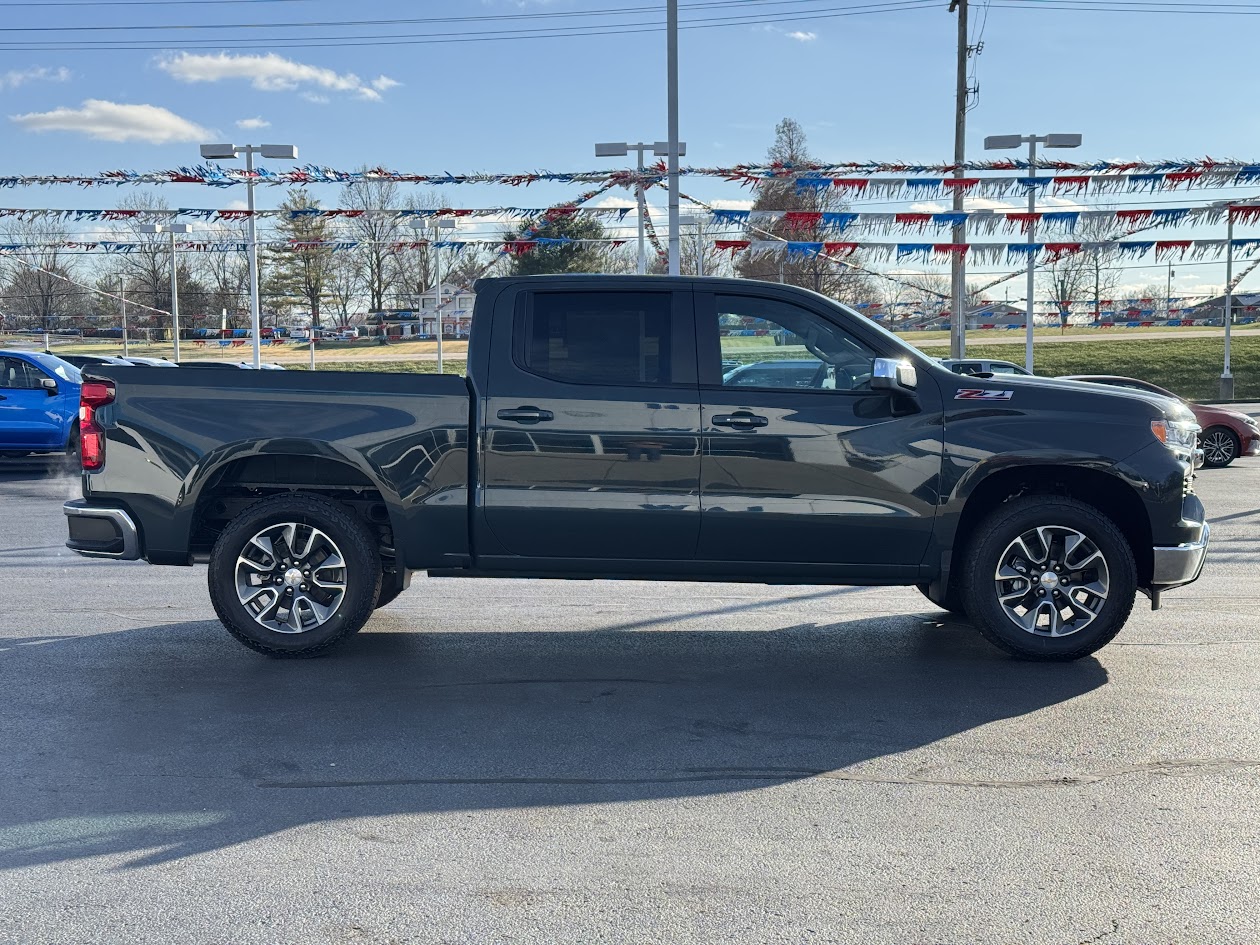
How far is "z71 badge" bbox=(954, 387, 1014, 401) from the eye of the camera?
19.7 feet

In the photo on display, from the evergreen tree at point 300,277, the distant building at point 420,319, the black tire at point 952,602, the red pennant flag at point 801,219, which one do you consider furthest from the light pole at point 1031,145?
the evergreen tree at point 300,277

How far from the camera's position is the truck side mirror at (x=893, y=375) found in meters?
5.77

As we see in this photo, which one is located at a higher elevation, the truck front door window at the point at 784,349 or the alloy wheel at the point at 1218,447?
the truck front door window at the point at 784,349

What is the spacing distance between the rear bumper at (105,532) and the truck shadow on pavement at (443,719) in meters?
0.59

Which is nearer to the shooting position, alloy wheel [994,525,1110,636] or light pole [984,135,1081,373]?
alloy wheel [994,525,1110,636]

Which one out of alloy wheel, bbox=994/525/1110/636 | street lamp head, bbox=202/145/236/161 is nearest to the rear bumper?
alloy wheel, bbox=994/525/1110/636

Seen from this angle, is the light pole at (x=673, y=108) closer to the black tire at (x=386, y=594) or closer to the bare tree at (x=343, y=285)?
the black tire at (x=386, y=594)

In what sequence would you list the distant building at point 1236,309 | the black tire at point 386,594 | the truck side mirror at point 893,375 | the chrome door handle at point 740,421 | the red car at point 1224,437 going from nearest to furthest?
the truck side mirror at point 893,375, the chrome door handle at point 740,421, the black tire at point 386,594, the red car at point 1224,437, the distant building at point 1236,309

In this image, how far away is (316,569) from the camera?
20.6 feet

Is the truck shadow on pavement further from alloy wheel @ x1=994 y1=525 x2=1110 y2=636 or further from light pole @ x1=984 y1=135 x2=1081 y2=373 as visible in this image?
light pole @ x1=984 y1=135 x2=1081 y2=373

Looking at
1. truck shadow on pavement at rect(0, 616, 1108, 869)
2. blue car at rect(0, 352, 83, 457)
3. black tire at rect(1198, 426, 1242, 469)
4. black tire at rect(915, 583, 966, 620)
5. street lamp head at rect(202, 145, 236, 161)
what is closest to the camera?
truck shadow on pavement at rect(0, 616, 1108, 869)

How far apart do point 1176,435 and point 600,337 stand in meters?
3.02

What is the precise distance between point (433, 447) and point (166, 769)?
6.87 feet

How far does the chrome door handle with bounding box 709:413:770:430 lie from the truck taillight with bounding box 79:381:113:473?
10.5 feet
